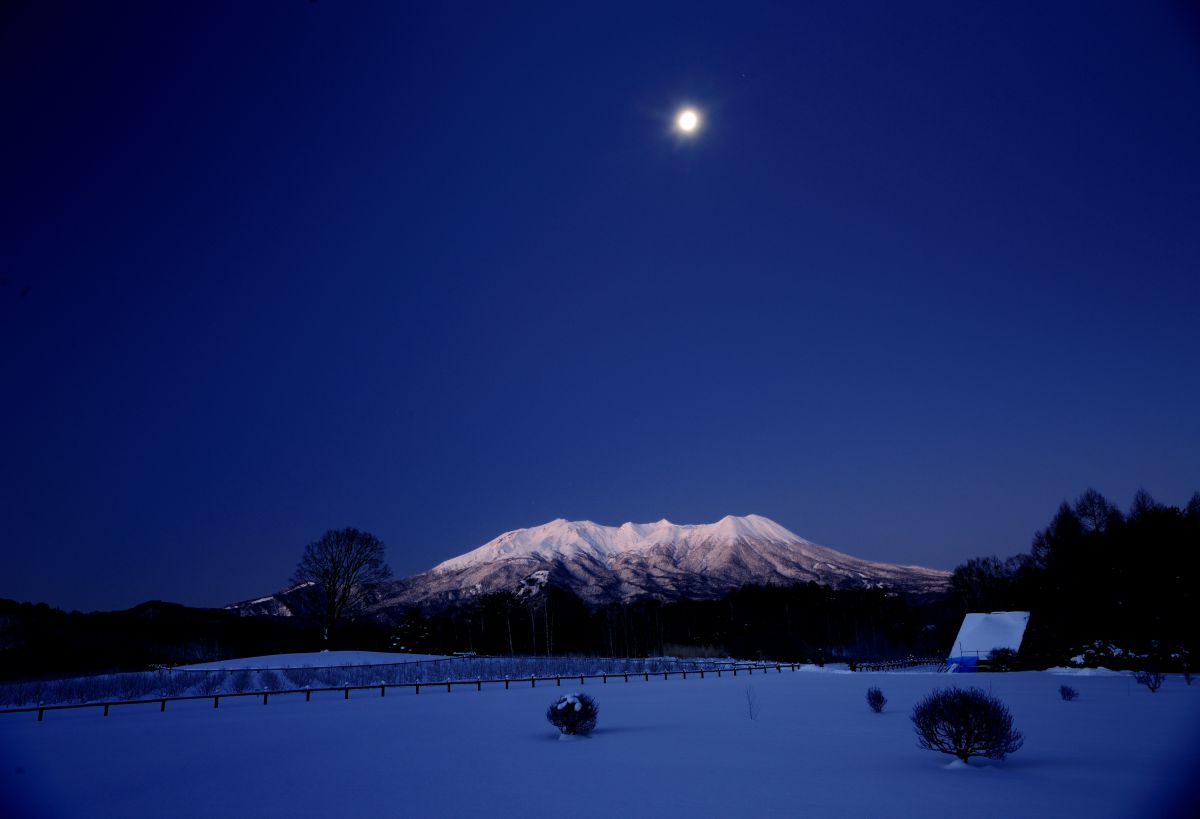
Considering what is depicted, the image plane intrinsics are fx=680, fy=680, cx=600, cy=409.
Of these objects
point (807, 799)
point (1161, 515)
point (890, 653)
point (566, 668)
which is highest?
point (1161, 515)

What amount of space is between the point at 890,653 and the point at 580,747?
97.4 m

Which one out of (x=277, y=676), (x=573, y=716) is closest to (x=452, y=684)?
(x=277, y=676)

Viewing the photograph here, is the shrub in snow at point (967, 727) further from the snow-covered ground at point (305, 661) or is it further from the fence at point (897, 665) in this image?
the snow-covered ground at point (305, 661)

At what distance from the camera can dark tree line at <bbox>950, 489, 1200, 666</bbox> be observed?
42.5 meters

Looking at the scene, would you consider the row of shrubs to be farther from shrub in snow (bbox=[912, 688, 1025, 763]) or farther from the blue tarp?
shrub in snow (bbox=[912, 688, 1025, 763])

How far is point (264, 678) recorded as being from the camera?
43.4 m

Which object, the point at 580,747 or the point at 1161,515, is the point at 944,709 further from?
the point at 1161,515

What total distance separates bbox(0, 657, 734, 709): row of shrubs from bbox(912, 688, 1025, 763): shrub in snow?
32528 millimetres

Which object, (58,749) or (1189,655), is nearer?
(58,749)

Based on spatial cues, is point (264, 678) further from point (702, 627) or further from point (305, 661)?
point (702, 627)

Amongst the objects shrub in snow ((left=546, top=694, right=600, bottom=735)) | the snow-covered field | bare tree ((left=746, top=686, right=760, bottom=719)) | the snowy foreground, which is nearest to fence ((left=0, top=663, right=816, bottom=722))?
the snow-covered field

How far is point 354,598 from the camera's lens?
6819 centimetres

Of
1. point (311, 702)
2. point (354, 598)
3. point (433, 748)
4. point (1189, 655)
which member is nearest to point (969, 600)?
point (1189, 655)

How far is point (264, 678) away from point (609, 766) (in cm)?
3871
